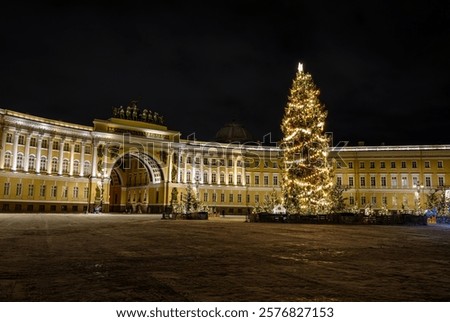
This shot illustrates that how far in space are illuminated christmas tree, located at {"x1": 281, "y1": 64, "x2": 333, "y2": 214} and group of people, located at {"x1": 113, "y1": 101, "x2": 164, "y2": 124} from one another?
43.6m

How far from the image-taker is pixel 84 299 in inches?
211

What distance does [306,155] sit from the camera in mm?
32969

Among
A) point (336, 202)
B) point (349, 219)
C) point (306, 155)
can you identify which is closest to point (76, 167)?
point (306, 155)

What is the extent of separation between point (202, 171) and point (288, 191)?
4562cm

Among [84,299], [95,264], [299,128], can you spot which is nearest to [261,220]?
[299,128]

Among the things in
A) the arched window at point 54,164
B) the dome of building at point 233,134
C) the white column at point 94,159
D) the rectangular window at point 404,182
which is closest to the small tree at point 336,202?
the white column at point 94,159

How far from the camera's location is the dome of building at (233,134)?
91.3 m

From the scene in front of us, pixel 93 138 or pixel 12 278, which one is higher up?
pixel 93 138

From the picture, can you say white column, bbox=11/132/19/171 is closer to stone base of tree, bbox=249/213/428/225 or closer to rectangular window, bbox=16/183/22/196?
rectangular window, bbox=16/183/22/196

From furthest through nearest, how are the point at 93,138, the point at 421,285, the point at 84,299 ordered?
1. the point at 93,138
2. the point at 421,285
3. the point at 84,299

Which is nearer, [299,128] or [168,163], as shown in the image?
[299,128]

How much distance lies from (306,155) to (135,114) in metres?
45.7

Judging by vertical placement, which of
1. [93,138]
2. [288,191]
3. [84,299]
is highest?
[93,138]

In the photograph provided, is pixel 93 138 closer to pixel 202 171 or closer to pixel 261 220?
pixel 202 171
